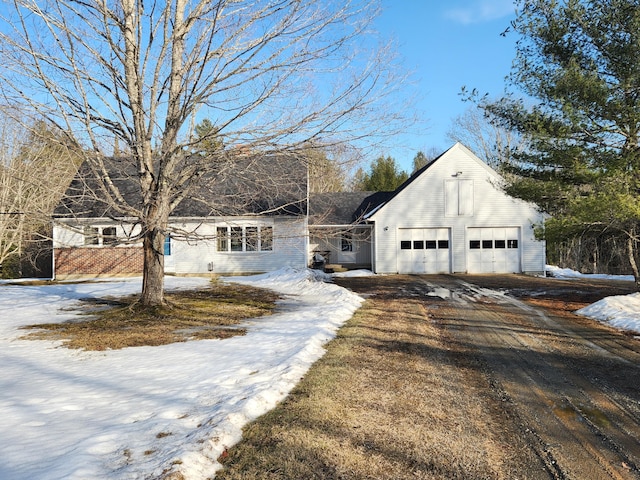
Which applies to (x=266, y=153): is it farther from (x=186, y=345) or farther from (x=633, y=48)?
(x=633, y=48)

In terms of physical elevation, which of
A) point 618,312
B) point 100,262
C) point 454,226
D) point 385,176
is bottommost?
point 618,312

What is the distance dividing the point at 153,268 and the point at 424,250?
14525 millimetres

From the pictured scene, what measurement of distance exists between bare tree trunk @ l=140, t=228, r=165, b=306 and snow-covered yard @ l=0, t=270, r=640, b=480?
87.6 inches

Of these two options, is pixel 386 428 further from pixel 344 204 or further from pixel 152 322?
pixel 344 204

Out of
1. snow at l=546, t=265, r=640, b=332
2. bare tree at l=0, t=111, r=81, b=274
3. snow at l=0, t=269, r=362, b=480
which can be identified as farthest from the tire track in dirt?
bare tree at l=0, t=111, r=81, b=274

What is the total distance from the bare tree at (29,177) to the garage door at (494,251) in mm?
16891

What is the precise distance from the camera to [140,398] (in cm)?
437

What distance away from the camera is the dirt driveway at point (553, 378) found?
130 inches

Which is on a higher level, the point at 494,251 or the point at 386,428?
the point at 494,251

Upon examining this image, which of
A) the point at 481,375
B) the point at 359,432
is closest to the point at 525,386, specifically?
the point at 481,375

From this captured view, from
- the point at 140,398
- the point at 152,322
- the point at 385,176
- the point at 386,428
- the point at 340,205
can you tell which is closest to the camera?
the point at 386,428

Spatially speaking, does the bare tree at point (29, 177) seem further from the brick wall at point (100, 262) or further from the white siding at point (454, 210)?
the white siding at point (454, 210)

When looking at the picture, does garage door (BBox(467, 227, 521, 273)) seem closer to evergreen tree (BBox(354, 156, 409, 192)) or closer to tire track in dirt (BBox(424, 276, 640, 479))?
tire track in dirt (BBox(424, 276, 640, 479))

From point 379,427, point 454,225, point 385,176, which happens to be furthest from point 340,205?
point 379,427
